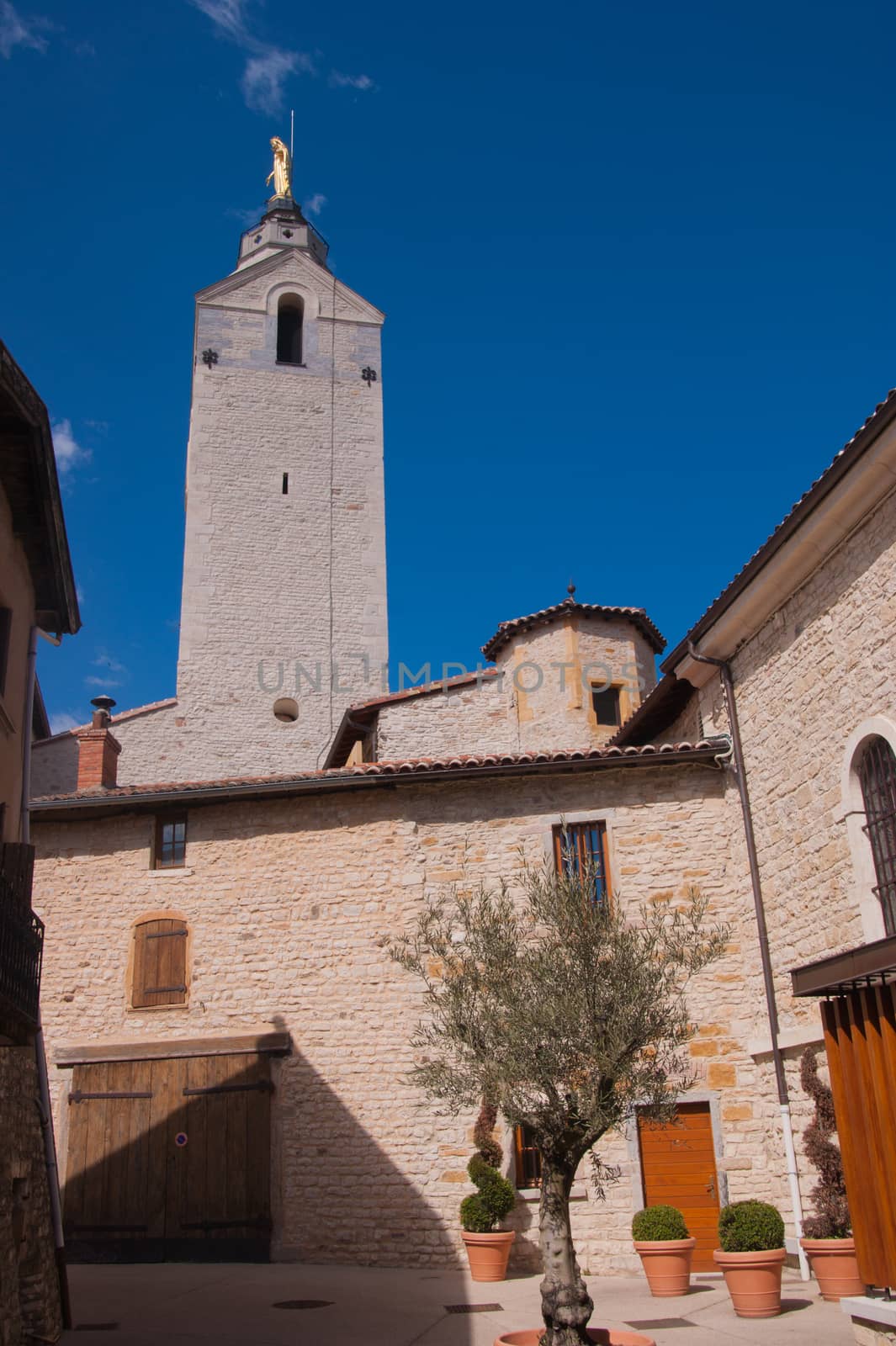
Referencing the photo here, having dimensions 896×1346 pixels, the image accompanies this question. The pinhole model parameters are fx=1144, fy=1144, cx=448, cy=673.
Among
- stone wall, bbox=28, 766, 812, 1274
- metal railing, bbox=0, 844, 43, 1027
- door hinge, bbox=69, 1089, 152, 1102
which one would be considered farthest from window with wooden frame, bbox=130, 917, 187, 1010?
metal railing, bbox=0, 844, 43, 1027

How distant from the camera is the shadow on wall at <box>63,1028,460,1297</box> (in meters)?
13.0

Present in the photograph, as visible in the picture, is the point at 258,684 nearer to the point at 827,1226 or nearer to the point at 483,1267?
the point at 483,1267

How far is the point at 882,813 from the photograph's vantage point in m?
10.7

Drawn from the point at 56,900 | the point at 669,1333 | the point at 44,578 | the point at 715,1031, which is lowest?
the point at 669,1333

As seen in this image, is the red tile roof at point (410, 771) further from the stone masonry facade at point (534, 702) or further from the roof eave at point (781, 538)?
the stone masonry facade at point (534, 702)

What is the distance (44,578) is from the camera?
10.8 m

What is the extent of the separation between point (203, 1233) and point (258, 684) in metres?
13.2

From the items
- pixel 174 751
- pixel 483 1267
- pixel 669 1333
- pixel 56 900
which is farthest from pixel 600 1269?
pixel 174 751

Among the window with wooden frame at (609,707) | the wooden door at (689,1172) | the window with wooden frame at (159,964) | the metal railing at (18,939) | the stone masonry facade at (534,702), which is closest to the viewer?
the metal railing at (18,939)

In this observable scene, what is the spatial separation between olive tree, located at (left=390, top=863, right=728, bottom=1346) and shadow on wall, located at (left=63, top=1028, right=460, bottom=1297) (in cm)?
434

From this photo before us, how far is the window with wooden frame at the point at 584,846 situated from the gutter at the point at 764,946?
1743 mm

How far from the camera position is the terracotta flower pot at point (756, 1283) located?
9.73 m

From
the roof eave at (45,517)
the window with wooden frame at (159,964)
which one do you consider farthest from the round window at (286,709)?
the roof eave at (45,517)

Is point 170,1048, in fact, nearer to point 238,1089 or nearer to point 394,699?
point 238,1089
